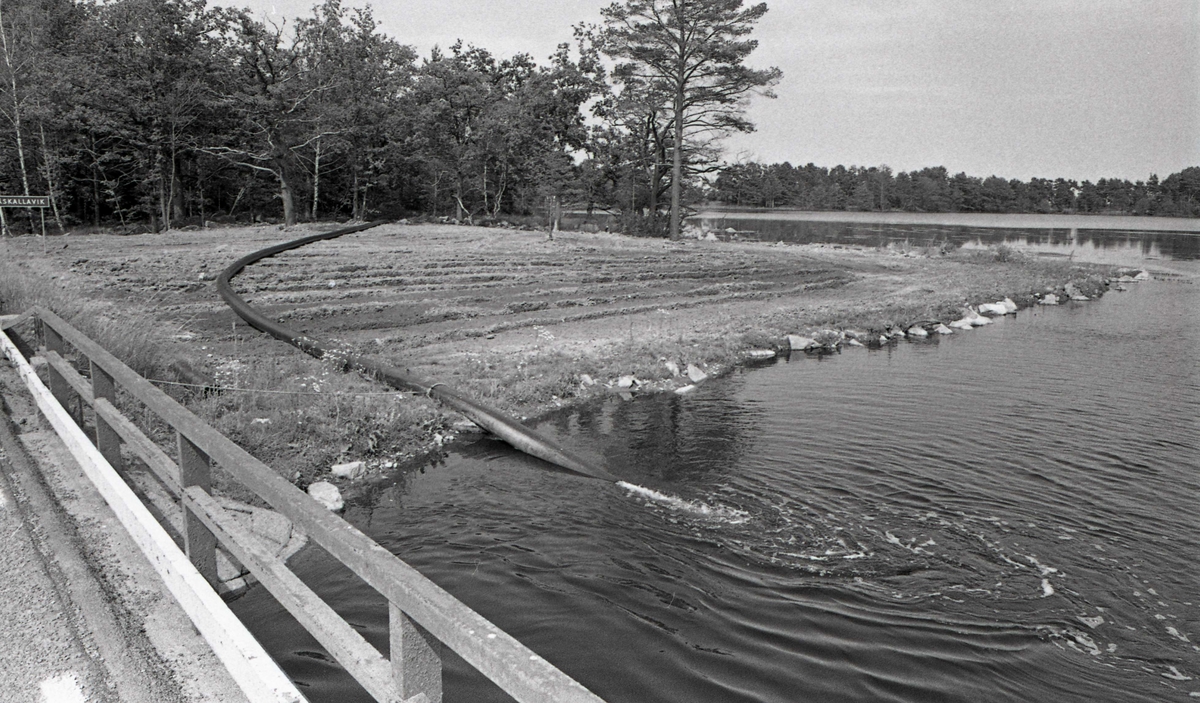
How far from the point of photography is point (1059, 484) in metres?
8.98

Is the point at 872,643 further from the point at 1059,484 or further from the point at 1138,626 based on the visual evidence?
the point at 1059,484

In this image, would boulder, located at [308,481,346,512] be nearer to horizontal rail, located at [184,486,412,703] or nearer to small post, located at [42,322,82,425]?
small post, located at [42,322,82,425]

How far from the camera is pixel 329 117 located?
131ft

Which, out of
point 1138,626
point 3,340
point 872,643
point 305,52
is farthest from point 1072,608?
point 305,52

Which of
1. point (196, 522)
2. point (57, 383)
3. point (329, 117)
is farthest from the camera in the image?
point (329, 117)

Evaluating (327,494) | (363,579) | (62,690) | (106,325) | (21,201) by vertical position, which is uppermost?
(21,201)

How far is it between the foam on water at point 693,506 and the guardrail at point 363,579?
5109 mm

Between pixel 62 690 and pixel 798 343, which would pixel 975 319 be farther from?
pixel 62 690

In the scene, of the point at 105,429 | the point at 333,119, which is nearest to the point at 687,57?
the point at 333,119

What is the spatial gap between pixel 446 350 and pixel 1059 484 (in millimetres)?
9892

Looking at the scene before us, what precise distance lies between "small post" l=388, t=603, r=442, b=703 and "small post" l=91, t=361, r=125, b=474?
399cm

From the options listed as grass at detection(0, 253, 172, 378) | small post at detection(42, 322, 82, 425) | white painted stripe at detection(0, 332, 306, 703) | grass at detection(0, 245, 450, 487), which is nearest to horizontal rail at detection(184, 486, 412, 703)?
white painted stripe at detection(0, 332, 306, 703)

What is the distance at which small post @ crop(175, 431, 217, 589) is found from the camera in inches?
155

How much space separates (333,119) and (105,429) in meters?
38.5
